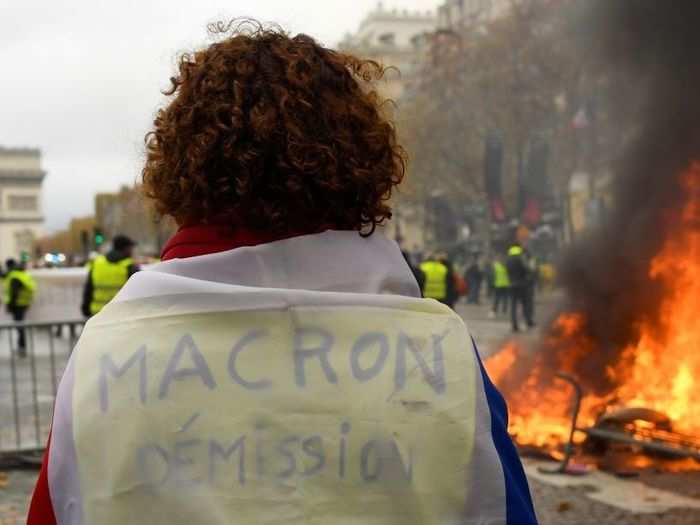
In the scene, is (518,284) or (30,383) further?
(518,284)

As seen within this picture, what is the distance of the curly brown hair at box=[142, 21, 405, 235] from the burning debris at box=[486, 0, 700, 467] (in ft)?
Answer: 18.4

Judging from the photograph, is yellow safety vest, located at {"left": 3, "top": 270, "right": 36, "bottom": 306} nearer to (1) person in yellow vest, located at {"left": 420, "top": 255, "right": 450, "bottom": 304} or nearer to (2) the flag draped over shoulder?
(1) person in yellow vest, located at {"left": 420, "top": 255, "right": 450, "bottom": 304}

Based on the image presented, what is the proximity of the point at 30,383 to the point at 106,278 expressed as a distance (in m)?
1.42

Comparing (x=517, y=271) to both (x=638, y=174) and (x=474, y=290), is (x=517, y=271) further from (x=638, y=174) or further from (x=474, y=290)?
(x=638, y=174)

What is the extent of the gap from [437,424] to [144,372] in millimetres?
435

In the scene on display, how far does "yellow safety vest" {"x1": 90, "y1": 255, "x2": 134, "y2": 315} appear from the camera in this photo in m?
10.8

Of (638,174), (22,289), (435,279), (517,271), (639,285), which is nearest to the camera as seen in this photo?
(639,285)

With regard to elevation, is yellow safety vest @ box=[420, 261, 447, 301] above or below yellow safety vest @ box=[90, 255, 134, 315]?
below

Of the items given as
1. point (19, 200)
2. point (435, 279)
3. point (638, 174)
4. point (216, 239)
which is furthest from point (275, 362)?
point (19, 200)

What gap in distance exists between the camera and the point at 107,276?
1080cm

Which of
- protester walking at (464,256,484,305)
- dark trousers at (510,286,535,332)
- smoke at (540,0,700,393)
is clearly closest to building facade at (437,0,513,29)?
protester walking at (464,256,484,305)

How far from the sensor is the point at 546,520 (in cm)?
534

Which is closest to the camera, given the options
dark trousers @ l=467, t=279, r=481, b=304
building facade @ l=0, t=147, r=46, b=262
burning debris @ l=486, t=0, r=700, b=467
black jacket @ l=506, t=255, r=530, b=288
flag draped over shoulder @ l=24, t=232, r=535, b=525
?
flag draped over shoulder @ l=24, t=232, r=535, b=525

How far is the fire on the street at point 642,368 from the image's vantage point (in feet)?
23.4
